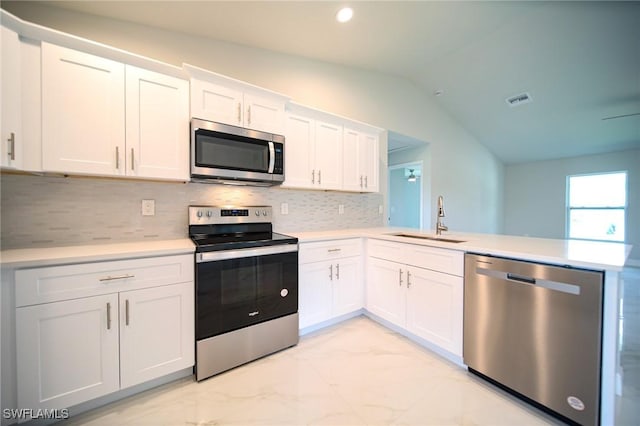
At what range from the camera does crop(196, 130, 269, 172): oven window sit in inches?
73.1

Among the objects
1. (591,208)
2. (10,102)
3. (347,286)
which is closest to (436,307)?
(347,286)

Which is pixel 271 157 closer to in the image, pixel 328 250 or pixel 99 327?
pixel 328 250

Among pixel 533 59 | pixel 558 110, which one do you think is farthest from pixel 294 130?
pixel 558 110

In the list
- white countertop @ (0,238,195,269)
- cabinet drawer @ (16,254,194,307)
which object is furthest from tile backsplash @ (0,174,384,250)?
cabinet drawer @ (16,254,194,307)

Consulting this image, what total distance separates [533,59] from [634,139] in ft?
11.4

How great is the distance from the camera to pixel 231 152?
197 centimetres

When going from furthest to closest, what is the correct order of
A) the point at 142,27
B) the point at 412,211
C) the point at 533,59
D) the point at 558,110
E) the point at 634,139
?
1. the point at 412,211
2. the point at 634,139
3. the point at 558,110
4. the point at 533,59
5. the point at 142,27

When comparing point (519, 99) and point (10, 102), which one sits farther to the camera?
point (519, 99)

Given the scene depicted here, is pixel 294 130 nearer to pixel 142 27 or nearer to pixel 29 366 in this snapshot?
pixel 142 27

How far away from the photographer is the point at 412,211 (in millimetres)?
6430

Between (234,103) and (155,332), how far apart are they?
1.72 meters

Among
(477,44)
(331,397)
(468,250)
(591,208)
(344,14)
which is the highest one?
(477,44)

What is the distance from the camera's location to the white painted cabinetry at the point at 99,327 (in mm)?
1234

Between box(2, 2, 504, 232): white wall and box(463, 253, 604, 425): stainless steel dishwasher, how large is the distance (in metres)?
2.45
